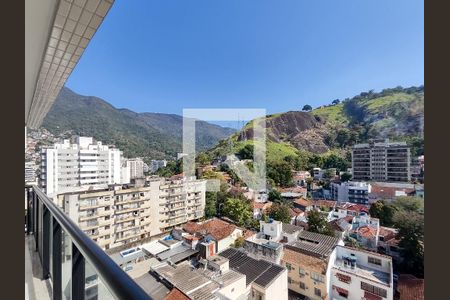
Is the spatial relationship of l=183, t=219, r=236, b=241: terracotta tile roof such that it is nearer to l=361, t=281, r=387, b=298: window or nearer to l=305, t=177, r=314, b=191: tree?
l=361, t=281, r=387, b=298: window

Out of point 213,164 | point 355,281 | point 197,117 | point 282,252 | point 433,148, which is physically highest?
point 197,117

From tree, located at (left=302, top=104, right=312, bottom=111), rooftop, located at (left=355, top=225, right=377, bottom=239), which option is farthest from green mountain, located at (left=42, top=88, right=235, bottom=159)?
tree, located at (left=302, top=104, right=312, bottom=111)

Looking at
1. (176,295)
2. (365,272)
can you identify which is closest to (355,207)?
(365,272)

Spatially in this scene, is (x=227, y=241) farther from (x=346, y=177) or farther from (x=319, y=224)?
(x=346, y=177)

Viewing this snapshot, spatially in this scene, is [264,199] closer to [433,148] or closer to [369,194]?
[369,194]

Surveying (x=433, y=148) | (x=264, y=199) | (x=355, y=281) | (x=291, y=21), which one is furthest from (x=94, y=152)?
(x=433, y=148)

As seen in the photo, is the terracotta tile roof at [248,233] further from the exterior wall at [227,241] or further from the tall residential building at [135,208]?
the tall residential building at [135,208]
